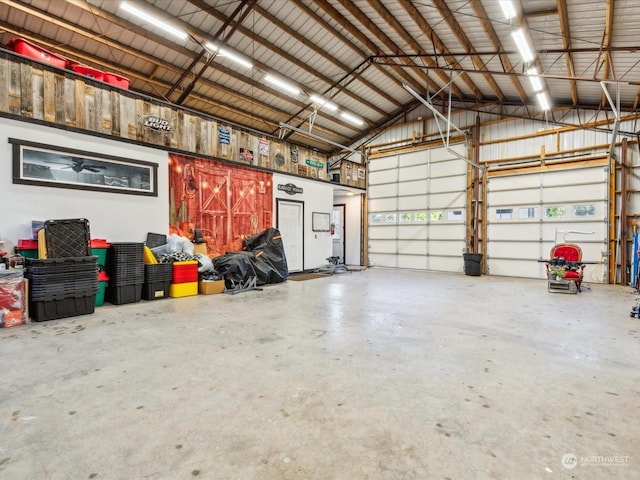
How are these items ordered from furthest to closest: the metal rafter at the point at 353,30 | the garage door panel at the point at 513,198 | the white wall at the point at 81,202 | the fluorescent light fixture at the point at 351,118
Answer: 1. the fluorescent light fixture at the point at 351,118
2. the garage door panel at the point at 513,198
3. the metal rafter at the point at 353,30
4. the white wall at the point at 81,202

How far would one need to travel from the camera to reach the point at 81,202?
5289 mm

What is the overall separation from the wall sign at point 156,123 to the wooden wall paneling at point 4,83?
1.85 m

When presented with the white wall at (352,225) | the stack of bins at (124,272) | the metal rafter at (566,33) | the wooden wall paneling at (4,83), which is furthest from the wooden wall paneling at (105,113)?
the white wall at (352,225)

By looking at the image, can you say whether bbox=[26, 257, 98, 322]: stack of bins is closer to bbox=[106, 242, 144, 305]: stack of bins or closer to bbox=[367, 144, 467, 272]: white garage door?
bbox=[106, 242, 144, 305]: stack of bins

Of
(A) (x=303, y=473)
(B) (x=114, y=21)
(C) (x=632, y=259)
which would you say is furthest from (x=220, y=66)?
(C) (x=632, y=259)

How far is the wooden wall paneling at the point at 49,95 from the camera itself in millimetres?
4922

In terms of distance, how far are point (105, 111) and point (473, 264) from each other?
9935 mm

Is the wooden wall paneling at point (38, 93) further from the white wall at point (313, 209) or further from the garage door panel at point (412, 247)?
the garage door panel at point (412, 247)

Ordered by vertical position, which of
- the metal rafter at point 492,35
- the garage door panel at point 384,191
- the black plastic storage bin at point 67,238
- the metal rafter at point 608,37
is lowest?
the black plastic storage bin at point 67,238

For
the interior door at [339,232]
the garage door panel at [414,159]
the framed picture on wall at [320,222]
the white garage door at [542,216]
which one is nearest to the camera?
the white garage door at [542,216]

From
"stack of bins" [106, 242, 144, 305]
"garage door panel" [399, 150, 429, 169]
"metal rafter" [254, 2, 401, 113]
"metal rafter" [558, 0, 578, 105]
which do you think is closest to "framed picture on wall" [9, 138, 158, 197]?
"stack of bins" [106, 242, 144, 305]

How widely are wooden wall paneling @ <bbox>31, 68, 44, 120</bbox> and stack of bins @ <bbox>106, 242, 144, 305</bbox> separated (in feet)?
7.54

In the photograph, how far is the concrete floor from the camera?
153cm

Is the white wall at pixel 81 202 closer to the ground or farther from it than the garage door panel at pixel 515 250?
farther from it
